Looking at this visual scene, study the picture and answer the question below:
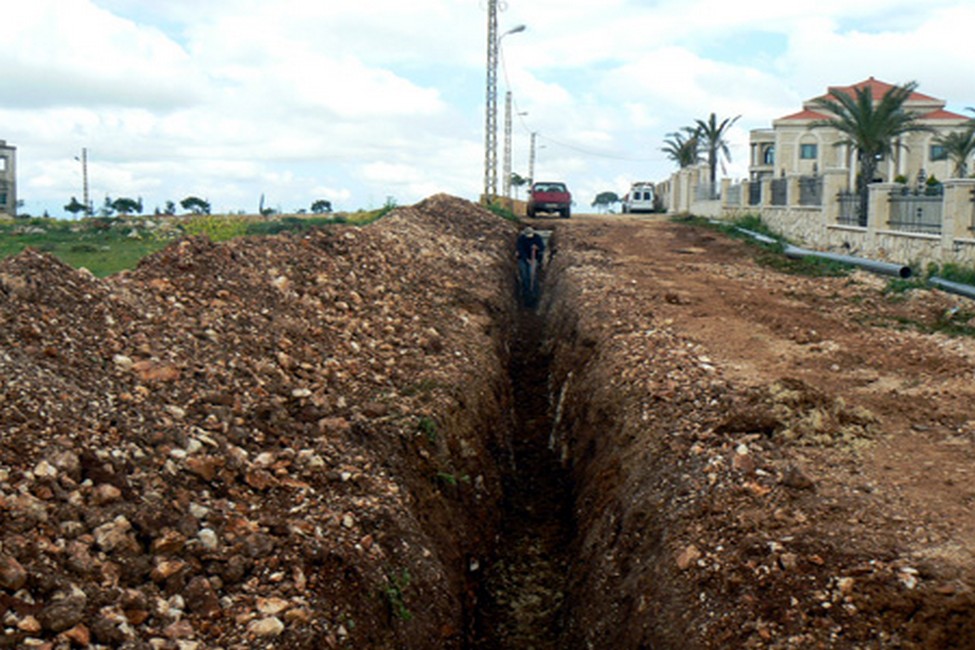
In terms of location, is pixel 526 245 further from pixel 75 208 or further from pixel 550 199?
pixel 75 208

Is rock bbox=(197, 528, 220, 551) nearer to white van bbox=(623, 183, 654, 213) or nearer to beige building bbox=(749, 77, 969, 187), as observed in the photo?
beige building bbox=(749, 77, 969, 187)

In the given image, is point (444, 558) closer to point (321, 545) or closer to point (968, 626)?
point (321, 545)

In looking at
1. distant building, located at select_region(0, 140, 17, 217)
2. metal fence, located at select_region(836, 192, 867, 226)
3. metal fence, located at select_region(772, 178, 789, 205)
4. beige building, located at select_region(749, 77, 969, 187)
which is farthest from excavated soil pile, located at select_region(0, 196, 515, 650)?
distant building, located at select_region(0, 140, 17, 217)

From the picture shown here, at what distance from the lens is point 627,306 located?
1334 centimetres

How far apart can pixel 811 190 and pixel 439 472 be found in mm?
21411

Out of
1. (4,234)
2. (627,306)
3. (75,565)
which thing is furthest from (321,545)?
(4,234)

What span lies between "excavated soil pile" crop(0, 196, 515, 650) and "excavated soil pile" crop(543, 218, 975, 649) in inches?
53.7

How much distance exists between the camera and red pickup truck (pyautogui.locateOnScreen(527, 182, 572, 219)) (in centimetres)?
3694

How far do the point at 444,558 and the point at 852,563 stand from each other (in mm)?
3185

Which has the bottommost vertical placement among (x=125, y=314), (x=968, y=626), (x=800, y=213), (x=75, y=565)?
(x=968, y=626)

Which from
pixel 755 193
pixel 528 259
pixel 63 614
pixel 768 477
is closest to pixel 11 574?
pixel 63 614

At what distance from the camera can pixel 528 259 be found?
20672mm

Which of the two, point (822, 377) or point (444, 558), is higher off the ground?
point (822, 377)

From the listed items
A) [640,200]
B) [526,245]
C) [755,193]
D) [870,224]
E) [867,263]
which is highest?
[640,200]
